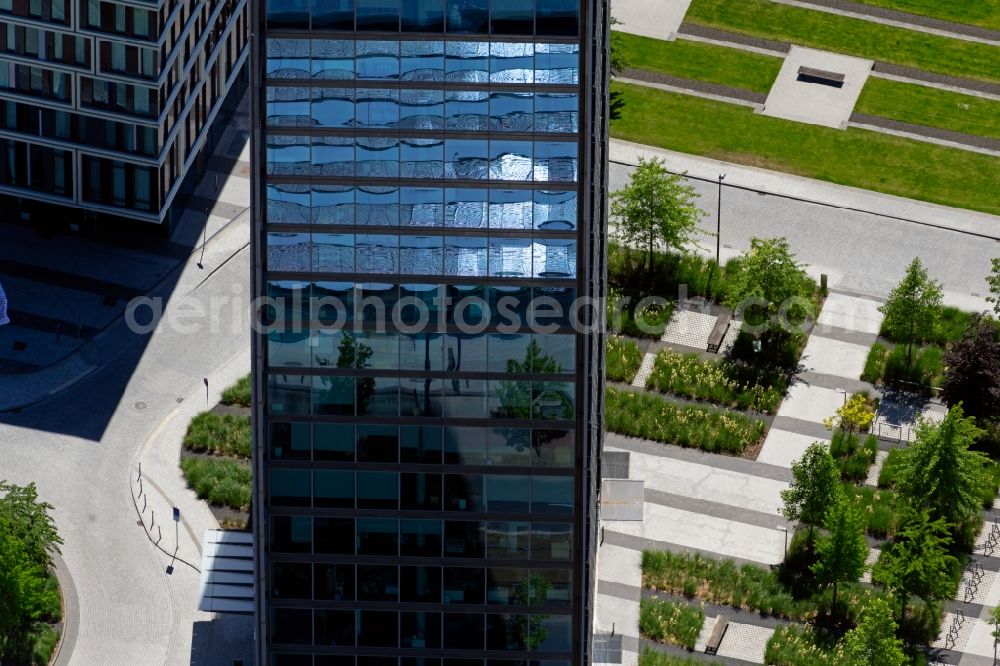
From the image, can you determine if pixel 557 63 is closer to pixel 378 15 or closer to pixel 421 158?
pixel 421 158

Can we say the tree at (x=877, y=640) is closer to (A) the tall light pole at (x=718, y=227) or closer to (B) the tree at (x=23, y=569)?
(A) the tall light pole at (x=718, y=227)

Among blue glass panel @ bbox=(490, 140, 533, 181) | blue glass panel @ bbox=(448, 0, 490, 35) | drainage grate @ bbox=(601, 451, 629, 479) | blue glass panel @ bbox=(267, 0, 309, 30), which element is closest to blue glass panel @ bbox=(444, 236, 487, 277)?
blue glass panel @ bbox=(490, 140, 533, 181)

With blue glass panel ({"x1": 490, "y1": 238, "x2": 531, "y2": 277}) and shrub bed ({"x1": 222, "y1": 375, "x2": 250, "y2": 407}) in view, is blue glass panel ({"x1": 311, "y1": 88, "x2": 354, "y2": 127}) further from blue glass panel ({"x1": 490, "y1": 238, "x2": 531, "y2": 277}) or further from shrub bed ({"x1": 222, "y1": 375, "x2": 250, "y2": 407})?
shrub bed ({"x1": 222, "y1": 375, "x2": 250, "y2": 407})

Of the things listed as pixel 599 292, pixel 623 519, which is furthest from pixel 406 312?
pixel 623 519

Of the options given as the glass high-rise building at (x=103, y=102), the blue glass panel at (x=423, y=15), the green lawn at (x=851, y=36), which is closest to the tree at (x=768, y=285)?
the green lawn at (x=851, y=36)

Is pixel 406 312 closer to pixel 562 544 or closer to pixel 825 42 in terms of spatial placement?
pixel 562 544

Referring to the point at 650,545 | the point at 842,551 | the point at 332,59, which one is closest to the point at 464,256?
the point at 332,59
